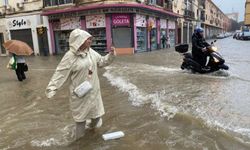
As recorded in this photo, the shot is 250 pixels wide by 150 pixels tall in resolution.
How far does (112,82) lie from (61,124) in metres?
4.24

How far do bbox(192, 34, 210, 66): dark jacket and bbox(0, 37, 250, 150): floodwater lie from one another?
1.13 m

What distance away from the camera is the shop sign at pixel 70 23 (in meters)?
23.7

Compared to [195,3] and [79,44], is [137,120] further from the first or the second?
[195,3]

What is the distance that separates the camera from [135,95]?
7.45 m

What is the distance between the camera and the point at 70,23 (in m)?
24.2

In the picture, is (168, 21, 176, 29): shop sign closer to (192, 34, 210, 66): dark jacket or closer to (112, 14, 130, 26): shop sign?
(112, 14, 130, 26): shop sign

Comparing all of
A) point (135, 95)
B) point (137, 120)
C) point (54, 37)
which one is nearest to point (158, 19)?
point (54, 37)

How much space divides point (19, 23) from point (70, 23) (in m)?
6.52

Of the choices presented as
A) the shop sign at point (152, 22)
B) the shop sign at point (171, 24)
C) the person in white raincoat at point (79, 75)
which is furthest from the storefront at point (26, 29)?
the person in white raincoat at point (79, 75)

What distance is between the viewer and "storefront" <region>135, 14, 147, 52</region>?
75.8ft

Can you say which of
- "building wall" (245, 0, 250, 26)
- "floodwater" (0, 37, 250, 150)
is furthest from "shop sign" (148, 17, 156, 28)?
"building wall" (245, 0, 250, 26)

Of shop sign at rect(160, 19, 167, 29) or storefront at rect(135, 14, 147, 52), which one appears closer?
storefront at rect(135, 14, 147, 52)

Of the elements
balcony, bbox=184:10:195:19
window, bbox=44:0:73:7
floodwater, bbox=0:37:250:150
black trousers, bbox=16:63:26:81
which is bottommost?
floodwater, bbox=0:37:250:150

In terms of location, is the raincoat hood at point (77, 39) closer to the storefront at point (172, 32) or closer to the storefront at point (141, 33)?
the storefront at point (141, 33)
